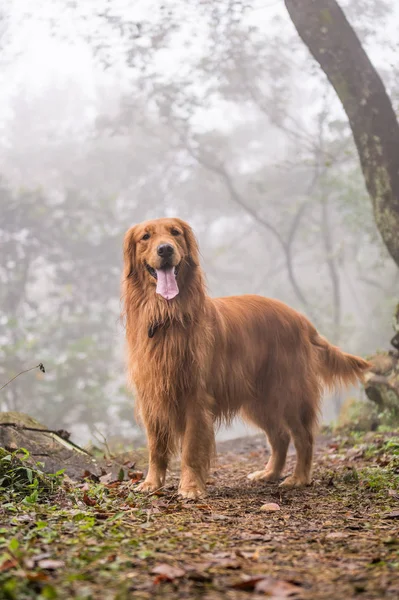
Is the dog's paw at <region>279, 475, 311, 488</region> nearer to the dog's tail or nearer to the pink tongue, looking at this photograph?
the dog's tail

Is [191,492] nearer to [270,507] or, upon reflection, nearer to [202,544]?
[270,507]

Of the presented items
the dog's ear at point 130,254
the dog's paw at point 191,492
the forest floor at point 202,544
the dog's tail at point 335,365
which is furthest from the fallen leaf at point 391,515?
the dog's ear at point 130,254

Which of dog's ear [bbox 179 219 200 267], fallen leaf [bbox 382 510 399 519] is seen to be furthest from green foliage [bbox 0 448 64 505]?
fallen leaf [bbox 382 510 399 519]

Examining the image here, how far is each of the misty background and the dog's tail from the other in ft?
14.7

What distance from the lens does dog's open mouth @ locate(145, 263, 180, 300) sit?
4348 millimetres

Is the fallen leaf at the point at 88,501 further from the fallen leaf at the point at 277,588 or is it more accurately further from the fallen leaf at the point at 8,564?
the fallen leaf at the point at 277,588

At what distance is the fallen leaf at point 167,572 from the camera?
215cm

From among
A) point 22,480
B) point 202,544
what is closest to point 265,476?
point 22,480

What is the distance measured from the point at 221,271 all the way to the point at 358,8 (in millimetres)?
18077

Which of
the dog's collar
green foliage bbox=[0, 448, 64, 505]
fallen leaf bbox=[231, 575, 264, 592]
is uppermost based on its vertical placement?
the dog's collar

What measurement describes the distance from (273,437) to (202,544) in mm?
2965

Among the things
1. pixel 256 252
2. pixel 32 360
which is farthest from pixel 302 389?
pixel 256 252

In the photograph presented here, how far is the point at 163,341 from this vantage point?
447cm

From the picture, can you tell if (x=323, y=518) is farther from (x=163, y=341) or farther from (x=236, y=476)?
(x=236, y=476)
